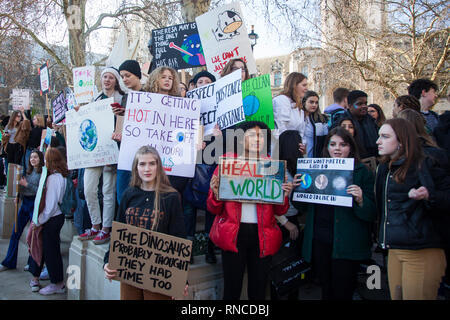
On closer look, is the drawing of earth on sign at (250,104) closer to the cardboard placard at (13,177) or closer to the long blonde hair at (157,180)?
the long blonde hair at (157,180)

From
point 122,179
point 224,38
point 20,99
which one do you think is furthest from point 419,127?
point 20,99

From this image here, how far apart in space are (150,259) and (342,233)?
5.17ft

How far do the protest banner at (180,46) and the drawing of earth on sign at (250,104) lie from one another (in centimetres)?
240

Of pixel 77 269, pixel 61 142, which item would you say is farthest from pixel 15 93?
pixel 77 269

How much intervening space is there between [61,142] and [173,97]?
356 cm

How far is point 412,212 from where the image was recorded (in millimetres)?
2596

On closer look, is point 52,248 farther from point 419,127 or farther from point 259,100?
point 419,127

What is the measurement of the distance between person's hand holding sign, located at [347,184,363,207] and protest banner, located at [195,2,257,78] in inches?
106

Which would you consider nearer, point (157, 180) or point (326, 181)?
point (157, 180)

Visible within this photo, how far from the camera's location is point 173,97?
3623 millimetres

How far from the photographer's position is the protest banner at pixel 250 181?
298cm

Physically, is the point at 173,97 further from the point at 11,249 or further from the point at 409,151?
the point at 11,249

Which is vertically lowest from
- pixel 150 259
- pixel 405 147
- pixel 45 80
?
pixel 150 259
